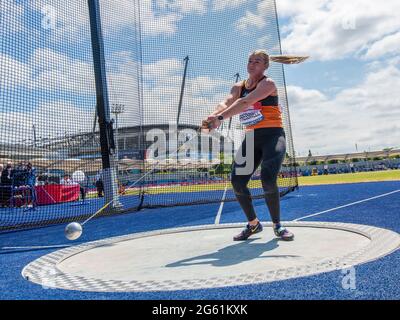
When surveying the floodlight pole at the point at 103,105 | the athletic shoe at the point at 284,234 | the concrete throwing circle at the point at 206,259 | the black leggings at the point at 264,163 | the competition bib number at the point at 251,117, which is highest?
the floodlight pole at the point at 103,105

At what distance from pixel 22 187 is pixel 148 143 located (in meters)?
5.49

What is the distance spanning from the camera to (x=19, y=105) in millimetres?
7594

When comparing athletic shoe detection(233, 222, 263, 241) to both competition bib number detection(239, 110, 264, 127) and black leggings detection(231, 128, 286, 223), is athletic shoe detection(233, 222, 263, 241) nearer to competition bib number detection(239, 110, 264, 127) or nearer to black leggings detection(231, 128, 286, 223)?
black leggings detection(231, 128, 286, 223)

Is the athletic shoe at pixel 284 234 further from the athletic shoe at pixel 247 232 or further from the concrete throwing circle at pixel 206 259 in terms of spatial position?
the athletic shoe at pixel 247 232

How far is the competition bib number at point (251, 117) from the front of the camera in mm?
4035

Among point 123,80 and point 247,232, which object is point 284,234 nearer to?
point 247,232

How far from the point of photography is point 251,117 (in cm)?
408

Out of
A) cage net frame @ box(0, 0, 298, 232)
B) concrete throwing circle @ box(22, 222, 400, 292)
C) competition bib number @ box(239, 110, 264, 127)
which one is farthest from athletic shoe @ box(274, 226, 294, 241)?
cage net frame @ box(0, 0, 298, 232)

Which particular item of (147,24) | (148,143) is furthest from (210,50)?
(148,143)

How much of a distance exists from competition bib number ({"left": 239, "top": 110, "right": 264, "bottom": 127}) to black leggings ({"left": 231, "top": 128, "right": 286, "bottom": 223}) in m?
0.10

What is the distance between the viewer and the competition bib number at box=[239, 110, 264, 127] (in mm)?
4035

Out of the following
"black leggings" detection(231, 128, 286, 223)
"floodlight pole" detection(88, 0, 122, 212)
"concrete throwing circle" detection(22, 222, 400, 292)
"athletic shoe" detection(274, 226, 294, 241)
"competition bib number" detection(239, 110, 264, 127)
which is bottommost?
"concrete throwing circle" detection(22, 222, 400, 292)

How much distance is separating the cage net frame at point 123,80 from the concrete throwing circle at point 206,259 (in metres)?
4.62

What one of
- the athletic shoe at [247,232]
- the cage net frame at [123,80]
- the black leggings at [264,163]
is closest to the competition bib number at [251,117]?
the black leggings at [264,163]
